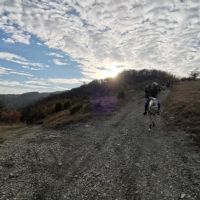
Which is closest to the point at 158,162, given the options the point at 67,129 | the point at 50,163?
the point at 50,163

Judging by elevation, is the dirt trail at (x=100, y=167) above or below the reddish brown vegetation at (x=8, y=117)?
above

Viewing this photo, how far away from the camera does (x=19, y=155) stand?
14109 mm

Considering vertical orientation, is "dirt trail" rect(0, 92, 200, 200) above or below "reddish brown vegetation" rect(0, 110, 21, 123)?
above

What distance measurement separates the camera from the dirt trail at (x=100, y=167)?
9.85 m

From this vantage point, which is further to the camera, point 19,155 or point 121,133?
point 121,133

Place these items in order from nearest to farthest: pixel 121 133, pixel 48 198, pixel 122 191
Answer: pixel 48 198 < pixel 122 191 < pixel 121 133

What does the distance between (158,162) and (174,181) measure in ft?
7.33

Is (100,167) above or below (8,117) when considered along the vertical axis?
above

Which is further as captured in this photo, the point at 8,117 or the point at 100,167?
the point at 8,117

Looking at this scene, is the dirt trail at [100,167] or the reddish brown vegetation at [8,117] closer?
the dirt trail at [100,167]

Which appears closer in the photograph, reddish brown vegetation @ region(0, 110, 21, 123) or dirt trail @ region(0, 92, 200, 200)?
dirt trail @ region(0, 92, 200, 200)

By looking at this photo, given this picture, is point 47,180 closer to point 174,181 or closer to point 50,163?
point 50,163

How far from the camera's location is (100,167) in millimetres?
12438

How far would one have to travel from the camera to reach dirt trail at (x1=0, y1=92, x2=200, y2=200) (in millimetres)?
9852
